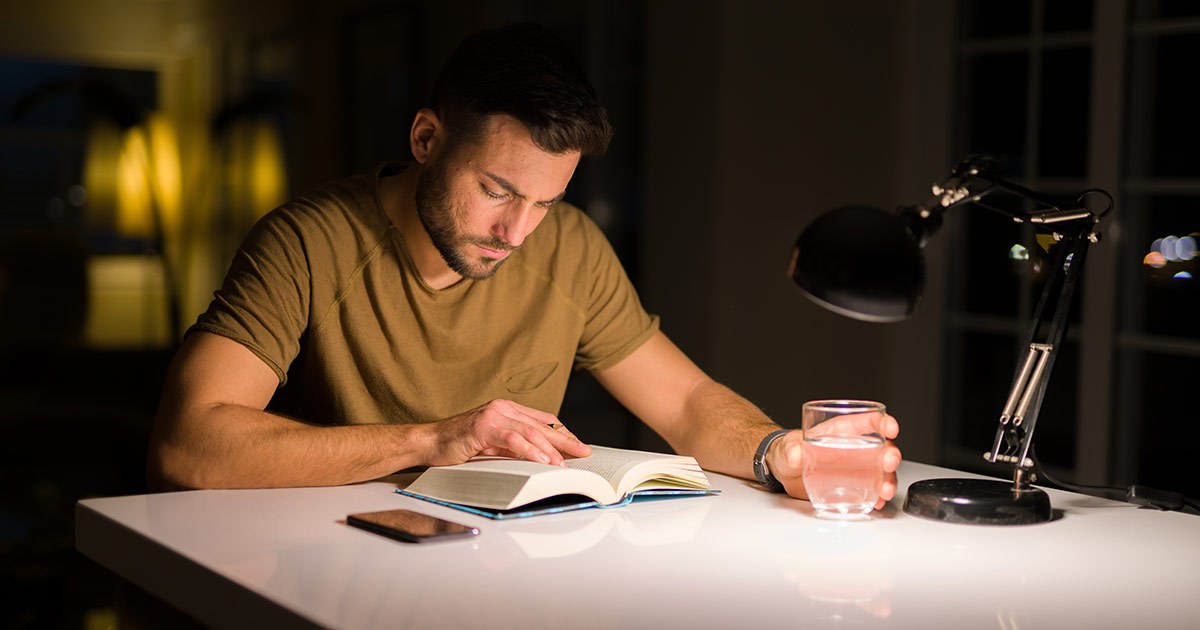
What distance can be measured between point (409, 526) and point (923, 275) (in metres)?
0.61

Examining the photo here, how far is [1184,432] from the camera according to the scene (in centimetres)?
371

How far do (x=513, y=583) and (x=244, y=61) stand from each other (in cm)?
409

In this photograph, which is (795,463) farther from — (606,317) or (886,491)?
(606,317)

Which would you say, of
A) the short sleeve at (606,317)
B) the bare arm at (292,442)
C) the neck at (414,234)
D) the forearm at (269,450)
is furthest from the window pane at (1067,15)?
the forearm at (269,450)

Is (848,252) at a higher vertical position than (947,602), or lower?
higher

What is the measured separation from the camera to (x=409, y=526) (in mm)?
1216

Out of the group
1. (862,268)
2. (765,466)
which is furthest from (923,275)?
(765,466)

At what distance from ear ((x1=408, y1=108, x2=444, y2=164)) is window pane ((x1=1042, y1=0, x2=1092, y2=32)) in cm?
238

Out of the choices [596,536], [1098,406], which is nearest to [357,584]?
[596,536]

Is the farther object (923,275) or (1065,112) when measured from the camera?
(1065,112)

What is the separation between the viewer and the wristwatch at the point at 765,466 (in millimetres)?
1510

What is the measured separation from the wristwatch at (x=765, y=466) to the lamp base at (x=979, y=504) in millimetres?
188

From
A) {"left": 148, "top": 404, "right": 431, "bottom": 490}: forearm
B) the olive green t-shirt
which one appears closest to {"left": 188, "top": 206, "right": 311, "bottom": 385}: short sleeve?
the olive green t-shirt

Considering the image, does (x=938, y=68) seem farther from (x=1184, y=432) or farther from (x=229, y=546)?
(x=229, y=546)
